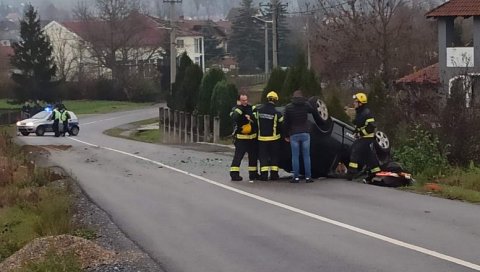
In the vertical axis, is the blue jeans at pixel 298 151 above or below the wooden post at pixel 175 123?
above

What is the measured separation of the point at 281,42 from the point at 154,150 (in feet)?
219

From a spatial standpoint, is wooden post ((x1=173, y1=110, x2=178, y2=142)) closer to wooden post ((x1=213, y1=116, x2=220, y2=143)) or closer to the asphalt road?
wooden post ((x1=213, y1=116, x2=220, y2=143))

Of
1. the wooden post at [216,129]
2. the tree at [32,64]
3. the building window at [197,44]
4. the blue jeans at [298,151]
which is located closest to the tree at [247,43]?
the building window at [197,44]

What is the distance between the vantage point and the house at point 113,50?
314 ft

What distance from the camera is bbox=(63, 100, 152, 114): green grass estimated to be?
Answer: 8256 centimetres

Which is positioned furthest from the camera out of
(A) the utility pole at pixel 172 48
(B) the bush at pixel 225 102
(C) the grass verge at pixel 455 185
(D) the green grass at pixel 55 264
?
(A) the utility pole at pixel 172 48

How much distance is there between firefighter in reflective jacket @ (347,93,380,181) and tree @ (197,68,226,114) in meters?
20.7

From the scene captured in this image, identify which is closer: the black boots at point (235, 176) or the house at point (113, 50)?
the black boots at point (235, 176)

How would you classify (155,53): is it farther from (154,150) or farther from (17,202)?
(17,202)

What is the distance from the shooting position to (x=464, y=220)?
11914mm

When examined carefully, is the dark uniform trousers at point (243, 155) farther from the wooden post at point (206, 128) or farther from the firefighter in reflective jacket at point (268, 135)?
the wooden post at point (206, 128)

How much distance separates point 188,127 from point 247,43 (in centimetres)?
6515

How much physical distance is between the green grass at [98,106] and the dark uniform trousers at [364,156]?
66.0m

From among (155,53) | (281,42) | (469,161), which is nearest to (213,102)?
A: (469,161)
